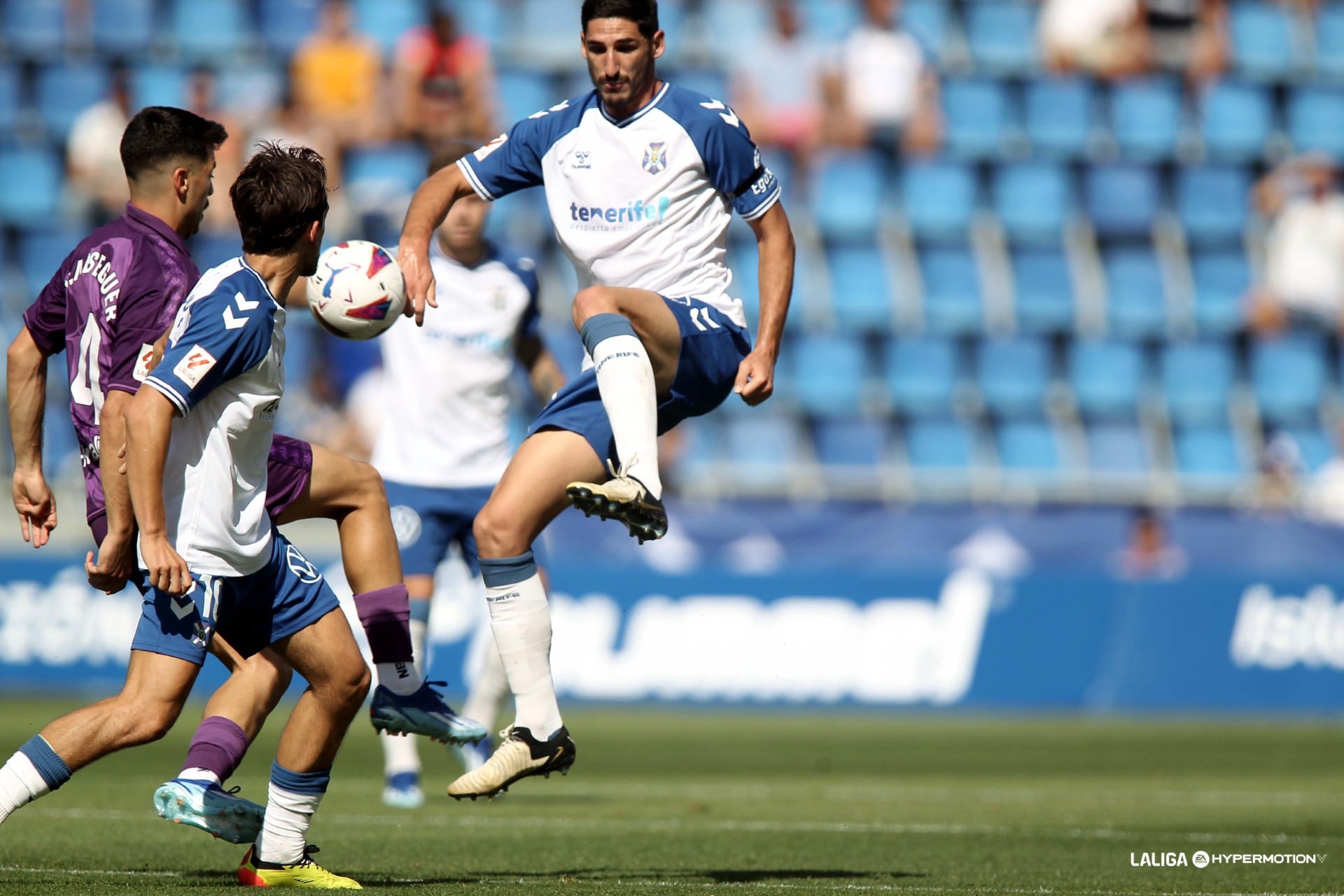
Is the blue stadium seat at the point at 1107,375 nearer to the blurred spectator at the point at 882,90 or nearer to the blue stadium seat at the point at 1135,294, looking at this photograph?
the blue stadium seat at the point at 1135,294

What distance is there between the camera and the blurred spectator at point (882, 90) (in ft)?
59.7

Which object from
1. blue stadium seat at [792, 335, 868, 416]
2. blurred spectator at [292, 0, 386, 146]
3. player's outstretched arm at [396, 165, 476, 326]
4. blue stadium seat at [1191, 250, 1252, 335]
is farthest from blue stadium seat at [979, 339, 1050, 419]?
player's outstretched arm at [396, 165, 476, 326]

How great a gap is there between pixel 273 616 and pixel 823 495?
10677 millimetres

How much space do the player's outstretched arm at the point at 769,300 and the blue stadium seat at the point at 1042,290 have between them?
11.7 metres

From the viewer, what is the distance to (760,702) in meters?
14.4

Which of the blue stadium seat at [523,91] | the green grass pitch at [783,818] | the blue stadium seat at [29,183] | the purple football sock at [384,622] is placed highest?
the blue stadium seat at [523,91]

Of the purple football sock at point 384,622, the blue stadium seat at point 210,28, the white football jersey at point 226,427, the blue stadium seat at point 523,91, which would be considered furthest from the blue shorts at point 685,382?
the blue stadium seat at point 210,28

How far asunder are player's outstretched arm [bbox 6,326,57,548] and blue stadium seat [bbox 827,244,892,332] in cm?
1206

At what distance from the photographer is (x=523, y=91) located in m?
17.8

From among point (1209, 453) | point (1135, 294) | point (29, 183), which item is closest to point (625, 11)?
point (29, 183)

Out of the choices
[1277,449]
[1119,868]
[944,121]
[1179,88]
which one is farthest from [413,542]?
[1179,88]

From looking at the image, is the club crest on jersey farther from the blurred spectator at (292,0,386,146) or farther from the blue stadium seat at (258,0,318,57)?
the blue stadium seat at (258,0,318,57)

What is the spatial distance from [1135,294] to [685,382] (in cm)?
1282

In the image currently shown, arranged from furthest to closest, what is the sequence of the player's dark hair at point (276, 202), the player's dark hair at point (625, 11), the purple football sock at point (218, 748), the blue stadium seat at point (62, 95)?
the blue stadium seat at point (62, 95) → the player's dark hair at point (625, 11) → the purple football sock at point (218, 748) → the player's dark hair at point (276, 202)
